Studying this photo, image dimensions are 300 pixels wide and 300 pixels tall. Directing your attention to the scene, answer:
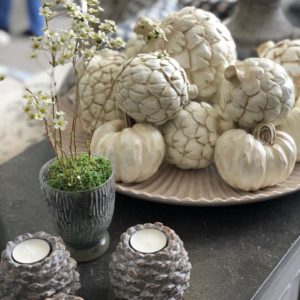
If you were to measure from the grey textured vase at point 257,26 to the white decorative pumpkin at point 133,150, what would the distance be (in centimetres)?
61

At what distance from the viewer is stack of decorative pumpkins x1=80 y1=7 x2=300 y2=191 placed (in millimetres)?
809

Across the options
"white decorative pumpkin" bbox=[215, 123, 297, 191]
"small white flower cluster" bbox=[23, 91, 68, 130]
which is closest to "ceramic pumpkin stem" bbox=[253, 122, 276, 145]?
"white decorative pumpkin" bbox=[215, 123, 297, 191]

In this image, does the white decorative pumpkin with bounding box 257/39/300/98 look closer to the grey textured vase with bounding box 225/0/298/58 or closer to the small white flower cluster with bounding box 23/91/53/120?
the grey textured vase with bounding box 225/0/298/58

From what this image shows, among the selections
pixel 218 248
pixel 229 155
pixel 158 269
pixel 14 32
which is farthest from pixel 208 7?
pixel 14 32

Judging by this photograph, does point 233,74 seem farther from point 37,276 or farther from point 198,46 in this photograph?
point 37,276

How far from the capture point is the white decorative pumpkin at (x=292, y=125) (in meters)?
0.88

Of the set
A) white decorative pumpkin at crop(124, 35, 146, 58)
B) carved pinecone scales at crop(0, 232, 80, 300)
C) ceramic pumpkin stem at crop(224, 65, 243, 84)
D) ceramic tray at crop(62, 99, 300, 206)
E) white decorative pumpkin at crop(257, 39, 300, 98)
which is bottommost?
ceramic tray at crop(62, 99, 300, 206)

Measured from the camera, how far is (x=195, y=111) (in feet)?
2.83

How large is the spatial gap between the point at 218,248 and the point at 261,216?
0.35ft

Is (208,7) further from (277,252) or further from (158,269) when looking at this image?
(158,269)

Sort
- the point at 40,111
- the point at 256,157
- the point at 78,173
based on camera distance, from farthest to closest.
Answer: the point at 256,157 → the point at 78,173 → the point at 40,111

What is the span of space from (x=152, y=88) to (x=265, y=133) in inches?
7.7

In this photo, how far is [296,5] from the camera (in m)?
1.79

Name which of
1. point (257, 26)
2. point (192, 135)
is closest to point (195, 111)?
point (192, 135)
